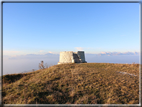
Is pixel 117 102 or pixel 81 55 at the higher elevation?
pixel 81 55

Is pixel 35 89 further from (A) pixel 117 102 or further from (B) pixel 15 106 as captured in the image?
(A) pixel 117 102

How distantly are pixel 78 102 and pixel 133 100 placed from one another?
3767 mm

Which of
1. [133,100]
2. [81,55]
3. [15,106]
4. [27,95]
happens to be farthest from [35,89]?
[81,55]

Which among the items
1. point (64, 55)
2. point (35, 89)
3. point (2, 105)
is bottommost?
point (2, 105)

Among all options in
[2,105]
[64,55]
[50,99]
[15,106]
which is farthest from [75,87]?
[64,55]

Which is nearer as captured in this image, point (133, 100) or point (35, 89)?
point (133, 100)

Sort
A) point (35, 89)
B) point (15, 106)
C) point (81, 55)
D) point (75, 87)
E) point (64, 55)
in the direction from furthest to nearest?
point (81, 55)
point (64, 55)
point (75, 87)
point (35, 89)
point (15, 106)

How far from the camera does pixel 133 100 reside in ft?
17.9

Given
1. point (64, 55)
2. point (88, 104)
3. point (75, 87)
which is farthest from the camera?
point (64, 55)

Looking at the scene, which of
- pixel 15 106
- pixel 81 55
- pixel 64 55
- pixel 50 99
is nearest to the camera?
pixel 15 106

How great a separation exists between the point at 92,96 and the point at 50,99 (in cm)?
305

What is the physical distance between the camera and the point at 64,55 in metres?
20.4

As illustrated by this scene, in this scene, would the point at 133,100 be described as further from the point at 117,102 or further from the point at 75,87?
the point at 75,87

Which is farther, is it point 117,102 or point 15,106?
point 117,102
